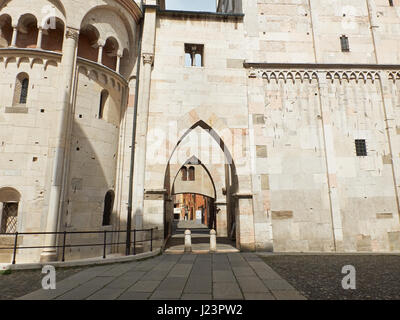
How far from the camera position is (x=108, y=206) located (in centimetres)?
1016

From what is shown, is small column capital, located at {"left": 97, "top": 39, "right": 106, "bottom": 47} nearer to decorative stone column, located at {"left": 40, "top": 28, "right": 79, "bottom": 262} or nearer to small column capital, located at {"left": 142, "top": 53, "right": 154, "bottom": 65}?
decorative stone column, located at {"left": 40, "top": 28, "right": 79, "bottom": 262}

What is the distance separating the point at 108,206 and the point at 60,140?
11.0 feet

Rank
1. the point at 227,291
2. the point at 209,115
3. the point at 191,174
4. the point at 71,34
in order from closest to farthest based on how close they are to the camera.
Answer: the point at 227,291 < the point at 71,34 < the point at 209,115 < the point at 191,174

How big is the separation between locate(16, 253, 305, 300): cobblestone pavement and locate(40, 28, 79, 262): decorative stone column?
2.17m

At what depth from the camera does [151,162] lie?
1045cm

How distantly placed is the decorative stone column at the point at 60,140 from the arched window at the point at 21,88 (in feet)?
4.52

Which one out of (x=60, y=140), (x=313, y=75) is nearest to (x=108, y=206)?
(x=60, y=140)

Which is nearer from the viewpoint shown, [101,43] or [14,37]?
[14,37]

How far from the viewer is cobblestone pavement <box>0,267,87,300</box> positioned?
4.98m

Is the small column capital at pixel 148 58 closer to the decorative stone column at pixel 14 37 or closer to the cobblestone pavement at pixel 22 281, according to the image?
the decorative stone column at pixel 14 37

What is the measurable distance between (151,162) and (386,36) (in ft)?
45.3

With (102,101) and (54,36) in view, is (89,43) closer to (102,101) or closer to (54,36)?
(54,36)

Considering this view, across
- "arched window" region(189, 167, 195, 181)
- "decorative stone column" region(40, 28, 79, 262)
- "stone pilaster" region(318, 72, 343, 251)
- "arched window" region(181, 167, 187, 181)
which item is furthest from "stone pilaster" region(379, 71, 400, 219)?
"arched window" region(181, 167, 187, 181)
